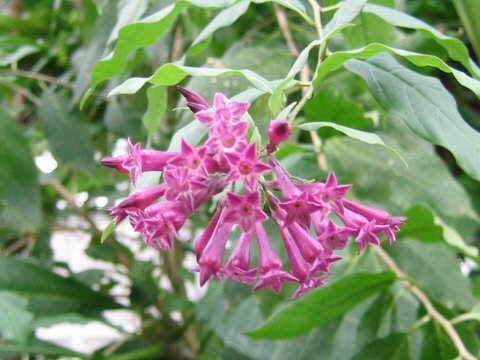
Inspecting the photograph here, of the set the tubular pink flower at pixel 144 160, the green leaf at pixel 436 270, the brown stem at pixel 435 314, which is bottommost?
the green leaf at pixel 436 270

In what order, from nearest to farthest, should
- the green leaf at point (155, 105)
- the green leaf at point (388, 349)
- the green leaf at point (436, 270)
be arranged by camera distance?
the green leaf at point (155, 105), the green leaf at point (388, 349), the green leaf at point (436, 270)

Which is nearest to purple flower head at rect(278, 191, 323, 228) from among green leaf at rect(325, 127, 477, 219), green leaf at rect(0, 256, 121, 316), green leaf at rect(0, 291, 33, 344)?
green leaf at rect(325, 127, 477, 219)

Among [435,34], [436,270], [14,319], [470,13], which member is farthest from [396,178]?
[14,319]

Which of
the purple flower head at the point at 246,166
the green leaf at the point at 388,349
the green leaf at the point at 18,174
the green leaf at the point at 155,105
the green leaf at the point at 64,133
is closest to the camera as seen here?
the purple flower head at the point at 246,166

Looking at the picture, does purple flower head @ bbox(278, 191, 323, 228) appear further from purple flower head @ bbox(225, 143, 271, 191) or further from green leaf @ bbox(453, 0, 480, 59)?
green leaf @ bbox(453, 0, 480, 59)

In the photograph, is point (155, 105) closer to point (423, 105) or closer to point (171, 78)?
point (171, 78)

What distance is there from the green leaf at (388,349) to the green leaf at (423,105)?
36cm

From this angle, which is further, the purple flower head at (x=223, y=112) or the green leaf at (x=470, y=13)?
A: the green leaf at (x=470, y=13)

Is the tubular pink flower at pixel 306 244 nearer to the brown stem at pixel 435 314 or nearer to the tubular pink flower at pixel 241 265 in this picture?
the tubular pink flower at pixel 241 265

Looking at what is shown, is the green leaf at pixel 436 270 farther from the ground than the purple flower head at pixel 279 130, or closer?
closer

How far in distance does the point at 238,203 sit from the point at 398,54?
0.18 meters

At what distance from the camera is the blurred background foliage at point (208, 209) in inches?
33.1

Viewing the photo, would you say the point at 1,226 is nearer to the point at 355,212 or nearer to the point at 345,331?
the point at 345,331

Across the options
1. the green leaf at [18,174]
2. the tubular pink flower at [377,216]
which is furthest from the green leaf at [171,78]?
the green leaf at [18,174]
